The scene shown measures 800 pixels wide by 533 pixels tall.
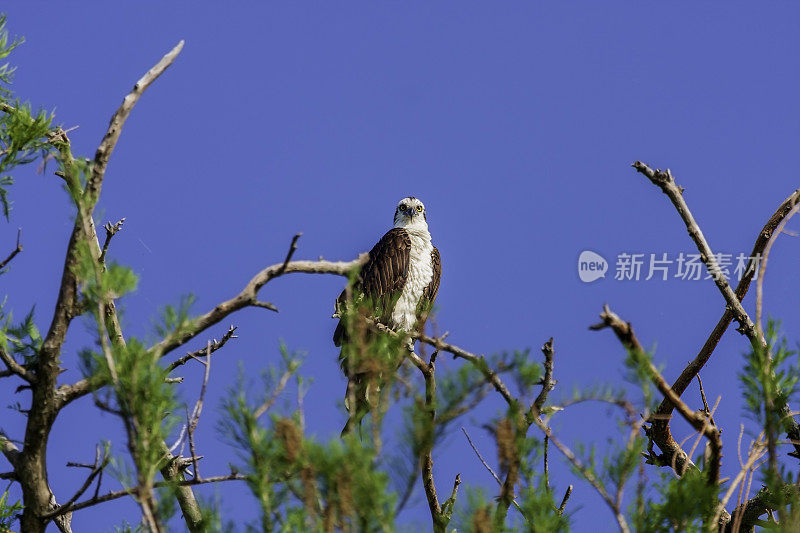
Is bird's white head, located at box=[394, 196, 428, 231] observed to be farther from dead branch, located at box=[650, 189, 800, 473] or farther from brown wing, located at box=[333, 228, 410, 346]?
dead branch, located at box=[650, 189, 800, 473]

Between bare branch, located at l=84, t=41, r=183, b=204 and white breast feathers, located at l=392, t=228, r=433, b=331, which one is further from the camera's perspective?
white breast feathers, located at l=392, t=228, r=433, b=331

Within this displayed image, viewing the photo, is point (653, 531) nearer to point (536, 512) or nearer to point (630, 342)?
point (536, 512)

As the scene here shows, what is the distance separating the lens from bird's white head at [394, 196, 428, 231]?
27.9ft

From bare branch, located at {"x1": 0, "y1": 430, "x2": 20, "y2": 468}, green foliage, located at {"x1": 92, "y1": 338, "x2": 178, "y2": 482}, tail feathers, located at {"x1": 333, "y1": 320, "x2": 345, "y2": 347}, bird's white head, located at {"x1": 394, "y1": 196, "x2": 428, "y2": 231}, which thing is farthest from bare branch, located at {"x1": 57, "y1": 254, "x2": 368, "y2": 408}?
bird's white head, located at {"x1": 394, "y1": 196, "x2": 428, "y2": 231}

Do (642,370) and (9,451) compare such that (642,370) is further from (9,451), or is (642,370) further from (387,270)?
(387,270)

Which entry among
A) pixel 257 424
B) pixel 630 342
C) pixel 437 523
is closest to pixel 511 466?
pixel 630 342

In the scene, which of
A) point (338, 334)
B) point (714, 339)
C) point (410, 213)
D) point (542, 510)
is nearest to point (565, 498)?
point (542, 510)

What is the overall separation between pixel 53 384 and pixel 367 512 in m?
1.49

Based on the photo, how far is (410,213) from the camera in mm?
8586

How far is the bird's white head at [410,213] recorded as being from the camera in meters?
8.50

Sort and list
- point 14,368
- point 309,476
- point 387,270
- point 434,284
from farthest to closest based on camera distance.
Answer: point 434,284 < point 387,270 < point 14,368 < point 309,476

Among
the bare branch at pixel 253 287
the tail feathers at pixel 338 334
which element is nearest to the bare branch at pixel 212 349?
the bare branch at pixel 253 287

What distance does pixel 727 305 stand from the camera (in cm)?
412

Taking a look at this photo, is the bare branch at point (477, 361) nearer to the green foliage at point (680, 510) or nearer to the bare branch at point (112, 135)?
the green foliage at point (680, 510)
